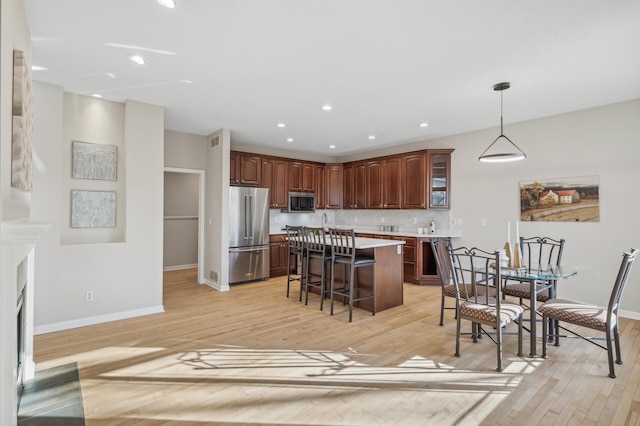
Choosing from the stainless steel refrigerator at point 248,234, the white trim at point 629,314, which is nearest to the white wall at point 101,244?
the stainless steel refrigerator at point 248,234

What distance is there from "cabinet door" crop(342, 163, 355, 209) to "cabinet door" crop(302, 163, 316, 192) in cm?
78

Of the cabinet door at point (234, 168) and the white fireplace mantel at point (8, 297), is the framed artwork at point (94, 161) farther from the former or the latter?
the white fireplace mantel at point (8, 297)

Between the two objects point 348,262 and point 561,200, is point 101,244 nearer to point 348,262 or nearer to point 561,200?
point 348,262

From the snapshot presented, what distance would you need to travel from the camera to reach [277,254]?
6.52 metres

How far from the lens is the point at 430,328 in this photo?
367cm

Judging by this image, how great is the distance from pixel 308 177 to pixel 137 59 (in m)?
4.67

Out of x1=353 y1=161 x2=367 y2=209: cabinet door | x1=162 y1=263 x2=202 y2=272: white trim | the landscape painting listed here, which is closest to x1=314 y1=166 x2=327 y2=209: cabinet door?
x1=353 y1=161 x2=367 y2=209: cabinet door

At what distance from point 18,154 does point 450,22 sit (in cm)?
295

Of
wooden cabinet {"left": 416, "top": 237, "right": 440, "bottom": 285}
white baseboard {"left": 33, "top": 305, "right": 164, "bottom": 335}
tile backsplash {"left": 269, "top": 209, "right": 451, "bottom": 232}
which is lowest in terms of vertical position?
white baseboard {"left": 33, "top": 305, "right": 164, "bottom": 335}

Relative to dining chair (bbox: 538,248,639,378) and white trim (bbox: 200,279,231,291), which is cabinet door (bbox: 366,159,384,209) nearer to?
white trim (bbox: 200,279,231,291)

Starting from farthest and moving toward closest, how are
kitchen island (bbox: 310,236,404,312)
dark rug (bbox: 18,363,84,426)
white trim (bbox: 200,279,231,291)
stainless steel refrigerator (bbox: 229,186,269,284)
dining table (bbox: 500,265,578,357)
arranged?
1. stainless steel refrigerator (bbox: 229,186,269,284)
2. white trim (bbox: 200,279,231,291)
3. kitchen island (bbox: 310,236,404,312)
4. dining table (bbox: 500,265,578,357)
5. dark rug (bbox: 18,363,84,426)

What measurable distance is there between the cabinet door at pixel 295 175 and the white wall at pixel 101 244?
313 centimetres

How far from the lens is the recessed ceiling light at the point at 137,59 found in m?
2.92

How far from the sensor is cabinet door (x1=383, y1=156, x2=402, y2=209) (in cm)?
647
